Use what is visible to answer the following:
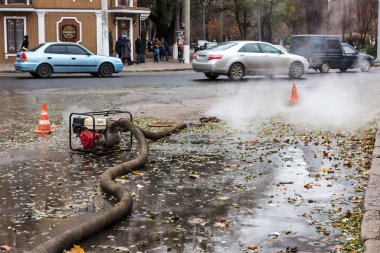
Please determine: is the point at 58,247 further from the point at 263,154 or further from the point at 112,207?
the point at 263,154

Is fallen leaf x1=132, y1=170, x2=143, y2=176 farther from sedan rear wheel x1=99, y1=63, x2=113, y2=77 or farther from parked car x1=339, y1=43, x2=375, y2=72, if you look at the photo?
parked car x1=339, y1=43, x2=375, y2=72

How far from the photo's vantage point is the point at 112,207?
20.8ft

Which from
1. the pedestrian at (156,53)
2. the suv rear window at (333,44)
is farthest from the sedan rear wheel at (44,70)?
the pedestrian at (156,53)

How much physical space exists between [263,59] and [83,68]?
297 inches

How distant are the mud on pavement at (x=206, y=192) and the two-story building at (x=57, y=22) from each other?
28209 millimetres

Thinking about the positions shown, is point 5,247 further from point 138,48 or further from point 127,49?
point 138,48

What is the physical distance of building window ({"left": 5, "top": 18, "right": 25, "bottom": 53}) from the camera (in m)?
38.3

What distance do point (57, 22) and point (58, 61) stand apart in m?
13.4

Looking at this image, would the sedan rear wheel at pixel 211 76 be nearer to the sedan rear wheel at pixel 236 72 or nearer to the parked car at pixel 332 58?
the sedan rear wheel at pixel 236 72

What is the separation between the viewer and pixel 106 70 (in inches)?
1081

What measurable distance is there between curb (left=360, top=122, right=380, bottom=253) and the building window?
33337 millimetres

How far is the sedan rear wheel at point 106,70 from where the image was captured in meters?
27.4

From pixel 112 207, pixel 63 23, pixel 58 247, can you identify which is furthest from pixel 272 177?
pixel 63 23

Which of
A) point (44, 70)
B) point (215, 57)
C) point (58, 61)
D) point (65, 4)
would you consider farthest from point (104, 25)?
point (215, 57)
